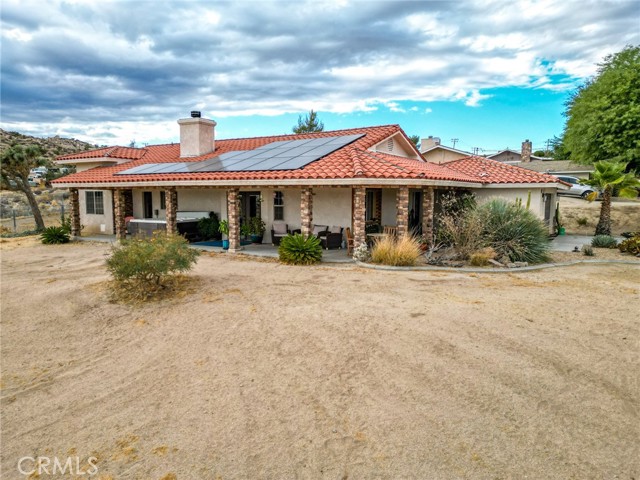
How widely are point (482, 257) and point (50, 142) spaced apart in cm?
8113

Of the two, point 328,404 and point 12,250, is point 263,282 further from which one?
point 12,250

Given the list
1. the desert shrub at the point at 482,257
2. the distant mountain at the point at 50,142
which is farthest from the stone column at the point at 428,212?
the distant mountain at the point at 50,142

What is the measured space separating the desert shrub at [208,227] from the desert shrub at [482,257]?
35.6 feet

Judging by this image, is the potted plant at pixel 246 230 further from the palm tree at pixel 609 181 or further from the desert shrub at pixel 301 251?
the palm tree at pixel 609 181

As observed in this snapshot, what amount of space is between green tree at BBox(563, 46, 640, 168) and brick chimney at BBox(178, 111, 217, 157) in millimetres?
20416

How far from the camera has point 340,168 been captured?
547 inches

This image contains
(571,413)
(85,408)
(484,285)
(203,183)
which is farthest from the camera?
(203,183)

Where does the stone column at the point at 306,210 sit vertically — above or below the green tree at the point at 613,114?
below

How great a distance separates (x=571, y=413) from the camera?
4.82 m

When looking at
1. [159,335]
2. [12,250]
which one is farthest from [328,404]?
[12,250]

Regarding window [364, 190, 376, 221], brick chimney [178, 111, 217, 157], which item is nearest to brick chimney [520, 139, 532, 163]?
window [364, 190, 376, 221]

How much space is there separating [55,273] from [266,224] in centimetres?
777

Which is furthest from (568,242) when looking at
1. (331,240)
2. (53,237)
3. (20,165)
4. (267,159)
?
(20,165)

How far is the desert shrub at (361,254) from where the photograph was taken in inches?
518
